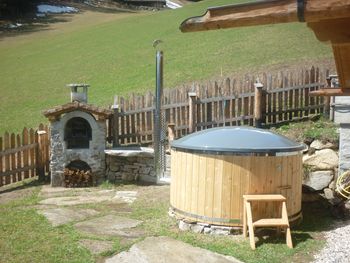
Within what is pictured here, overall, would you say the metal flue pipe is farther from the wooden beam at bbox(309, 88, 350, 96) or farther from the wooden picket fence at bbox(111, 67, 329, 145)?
the wooden beam at bbox(309, 88, 350, 96)

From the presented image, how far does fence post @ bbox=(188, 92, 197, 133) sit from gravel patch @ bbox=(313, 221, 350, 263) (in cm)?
475

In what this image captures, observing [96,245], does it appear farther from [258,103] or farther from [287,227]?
[258,103]

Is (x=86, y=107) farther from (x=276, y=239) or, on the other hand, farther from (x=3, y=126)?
(x=3, y=126)

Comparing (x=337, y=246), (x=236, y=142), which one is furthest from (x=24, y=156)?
(x=337, y=246)

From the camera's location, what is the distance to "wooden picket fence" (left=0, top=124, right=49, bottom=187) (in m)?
9.82

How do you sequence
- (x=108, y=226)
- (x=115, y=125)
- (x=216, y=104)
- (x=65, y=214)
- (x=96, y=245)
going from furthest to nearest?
(x=216, y=104) → (x=115, y=125) → (x=65, y=214) → (x=108, y=226) → (x=96, y=245)

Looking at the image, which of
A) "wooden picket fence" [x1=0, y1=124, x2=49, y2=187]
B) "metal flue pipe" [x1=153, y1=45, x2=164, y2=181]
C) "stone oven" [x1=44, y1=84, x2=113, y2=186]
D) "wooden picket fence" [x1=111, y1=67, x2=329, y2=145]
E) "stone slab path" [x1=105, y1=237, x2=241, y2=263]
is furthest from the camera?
"wooden picket fence" [x1=111, y1=67, x2=329, y2=145]

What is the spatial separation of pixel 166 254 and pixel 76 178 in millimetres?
5024

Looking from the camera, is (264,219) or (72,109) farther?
(72,109)

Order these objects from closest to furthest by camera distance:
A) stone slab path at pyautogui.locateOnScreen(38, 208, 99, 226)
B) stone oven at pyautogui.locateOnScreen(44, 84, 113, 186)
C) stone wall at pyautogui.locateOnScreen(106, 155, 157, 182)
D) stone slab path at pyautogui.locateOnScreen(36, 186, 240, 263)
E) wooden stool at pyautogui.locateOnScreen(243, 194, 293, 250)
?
stone slab path at pyautogui.locateOnScreen(36, 186, 240, 263) < wooden stool at pyautogui.locateOnScreen(243, 194, 293, 250) < stone slab path at pyautogui.locateOnScreen(38, 208, 99, 226) < stone oven at pyautogui.locateOnScreen(44, 84, 113, 186) < stone wall at pyautogui.locateOnScreen(106, 155, 157, 182)

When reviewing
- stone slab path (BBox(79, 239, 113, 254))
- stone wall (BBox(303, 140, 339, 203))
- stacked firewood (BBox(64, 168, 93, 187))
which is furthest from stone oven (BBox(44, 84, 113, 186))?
stone wall (BBox(303, 140, 339, 203))

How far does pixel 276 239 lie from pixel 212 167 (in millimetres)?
1387

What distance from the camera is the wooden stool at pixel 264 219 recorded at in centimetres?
613

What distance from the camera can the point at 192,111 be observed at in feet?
35.9
